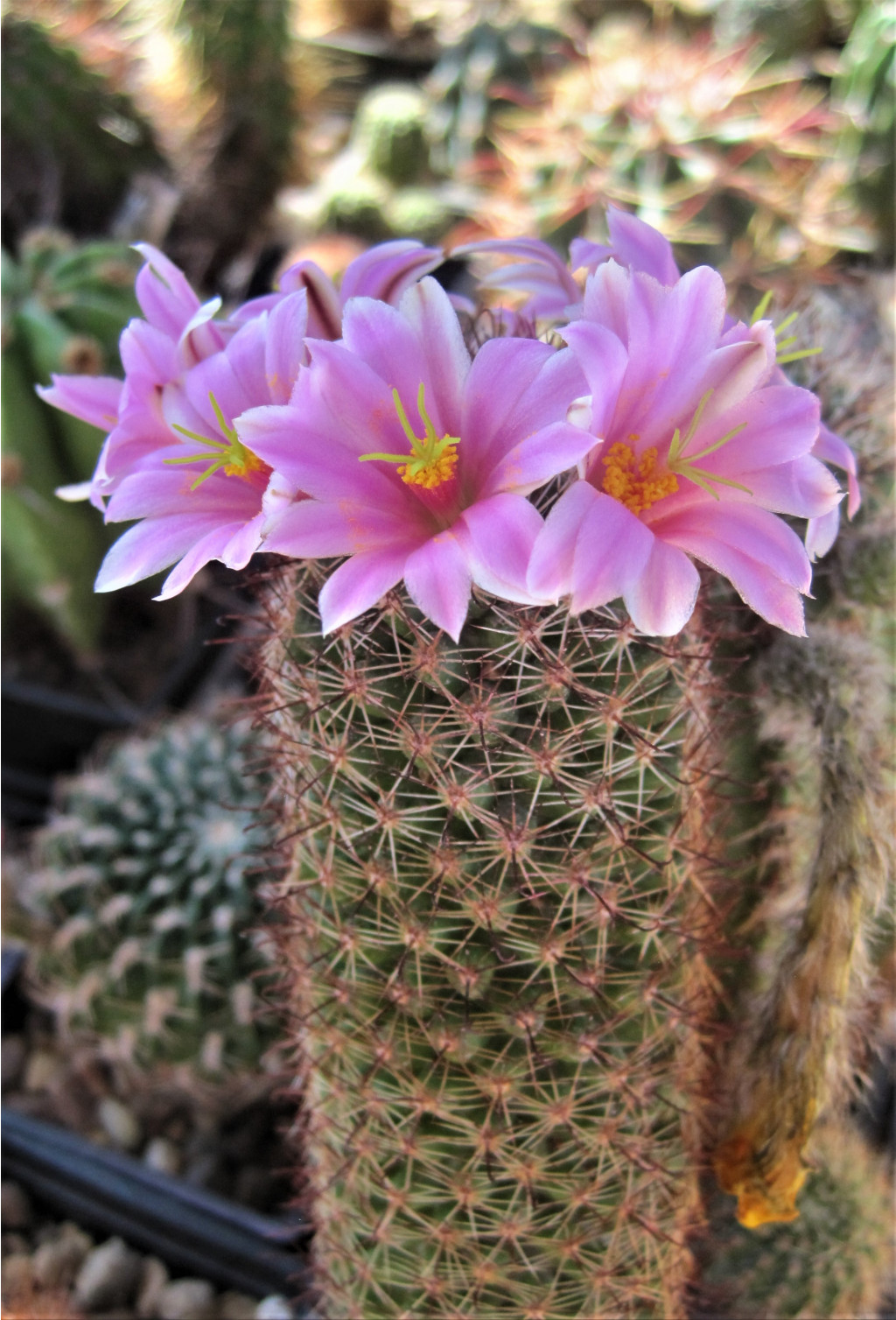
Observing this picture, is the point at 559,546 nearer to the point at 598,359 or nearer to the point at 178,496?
the point at 598,359

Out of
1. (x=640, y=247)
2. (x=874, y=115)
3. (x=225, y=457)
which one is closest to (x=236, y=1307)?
(x=225, y=457)

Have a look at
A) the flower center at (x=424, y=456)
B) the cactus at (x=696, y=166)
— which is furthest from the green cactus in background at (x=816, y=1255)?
the cactus at (x=696, y=166)

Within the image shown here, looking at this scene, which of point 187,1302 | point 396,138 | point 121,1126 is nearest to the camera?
point 187,1302

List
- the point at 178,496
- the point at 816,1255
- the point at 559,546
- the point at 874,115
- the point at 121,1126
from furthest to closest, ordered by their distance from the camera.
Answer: the point at 874,115 → the point at 121,1126 → the point at 816,1255 → the point at 178,496 → the point at 559,546

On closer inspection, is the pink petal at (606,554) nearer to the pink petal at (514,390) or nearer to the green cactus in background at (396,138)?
the pink petal at (514,390)

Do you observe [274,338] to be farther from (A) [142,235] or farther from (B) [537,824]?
(A) [142,235]

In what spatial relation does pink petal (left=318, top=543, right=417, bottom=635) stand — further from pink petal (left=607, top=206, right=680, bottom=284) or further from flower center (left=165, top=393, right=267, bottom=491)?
pink petal (left=607, top=206, right=680, bottom=284)
